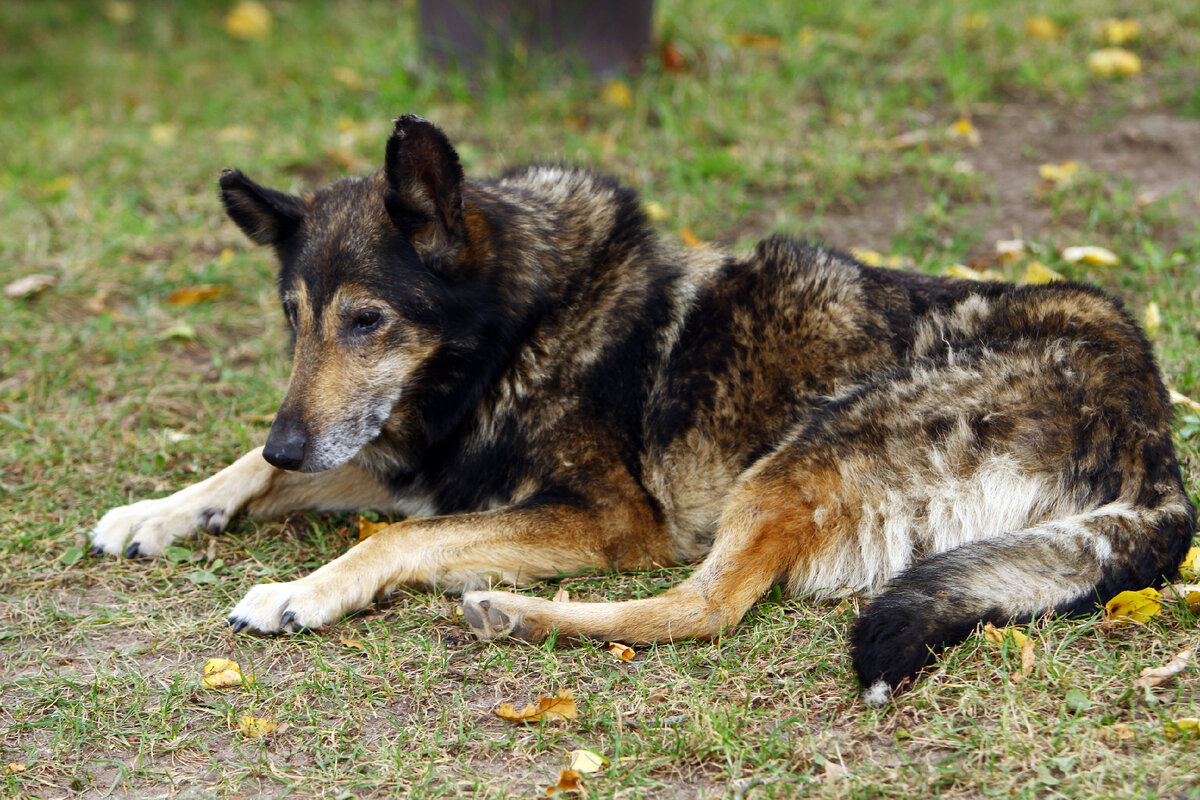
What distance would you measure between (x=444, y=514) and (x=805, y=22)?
20.3 feet

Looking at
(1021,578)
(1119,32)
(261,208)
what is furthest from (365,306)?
(1119,32)

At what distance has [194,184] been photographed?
7148mm

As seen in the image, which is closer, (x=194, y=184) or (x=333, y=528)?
(x=333, y=528)

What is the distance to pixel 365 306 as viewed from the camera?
360 centimetres

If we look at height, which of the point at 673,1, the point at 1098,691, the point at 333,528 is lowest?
→ the point at 333,528

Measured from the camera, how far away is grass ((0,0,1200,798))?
276 cm

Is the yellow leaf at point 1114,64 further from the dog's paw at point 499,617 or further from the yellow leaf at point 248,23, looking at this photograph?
the yellow leaf at point 248,23

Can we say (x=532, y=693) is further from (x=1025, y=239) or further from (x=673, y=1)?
(x=673, y=1)

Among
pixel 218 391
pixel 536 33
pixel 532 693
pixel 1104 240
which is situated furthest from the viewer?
pixel 536 33

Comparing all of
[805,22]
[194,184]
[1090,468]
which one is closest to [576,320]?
[1090,468]

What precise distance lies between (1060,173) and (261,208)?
4.77 meters

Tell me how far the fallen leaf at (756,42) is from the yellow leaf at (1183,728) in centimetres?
658

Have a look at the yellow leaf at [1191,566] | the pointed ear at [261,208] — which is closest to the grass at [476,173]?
the yellow leaf at [1191,566]

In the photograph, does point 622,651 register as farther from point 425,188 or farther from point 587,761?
point 425,188
